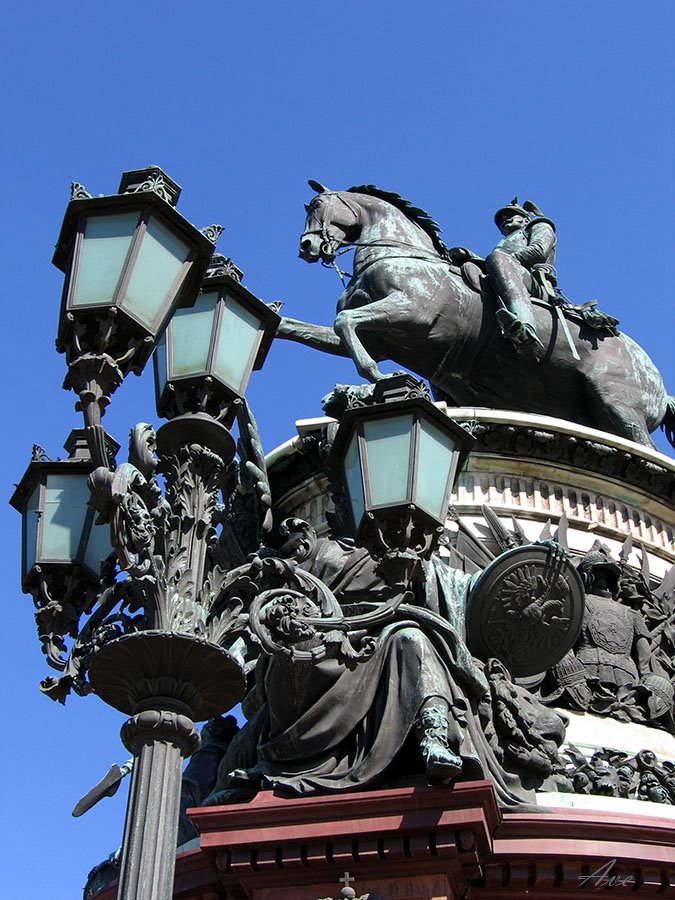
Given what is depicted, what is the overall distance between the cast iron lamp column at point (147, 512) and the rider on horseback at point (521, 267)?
257 inches

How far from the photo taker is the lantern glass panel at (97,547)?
7.96m

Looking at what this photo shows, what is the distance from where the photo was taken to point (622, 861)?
30.0 ft

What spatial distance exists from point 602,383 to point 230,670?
8782 mm

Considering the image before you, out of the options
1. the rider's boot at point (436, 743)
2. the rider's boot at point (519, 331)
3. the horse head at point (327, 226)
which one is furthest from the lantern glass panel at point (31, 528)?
the horse head at point (327, 226)

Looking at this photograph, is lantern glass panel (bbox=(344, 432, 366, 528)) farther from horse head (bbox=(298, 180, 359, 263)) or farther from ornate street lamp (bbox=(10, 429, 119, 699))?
horse head (bbox=(298, 180, 359, 263))

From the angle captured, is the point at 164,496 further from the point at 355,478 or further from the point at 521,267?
the point at 521,267

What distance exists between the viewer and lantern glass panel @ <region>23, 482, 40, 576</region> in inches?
317

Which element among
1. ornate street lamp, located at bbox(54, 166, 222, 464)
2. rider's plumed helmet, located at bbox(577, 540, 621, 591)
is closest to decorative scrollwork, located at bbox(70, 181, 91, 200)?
ornate street lamp, located at bbox(54, 166, 222, 464)

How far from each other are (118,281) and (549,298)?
865 centimetres

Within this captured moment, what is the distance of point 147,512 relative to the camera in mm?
6984

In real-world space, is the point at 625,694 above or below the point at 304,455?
below

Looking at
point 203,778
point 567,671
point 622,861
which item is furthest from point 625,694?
point 203,778

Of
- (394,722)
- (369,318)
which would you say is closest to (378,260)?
(369,318)

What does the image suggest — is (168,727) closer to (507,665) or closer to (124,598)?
(124,598)
